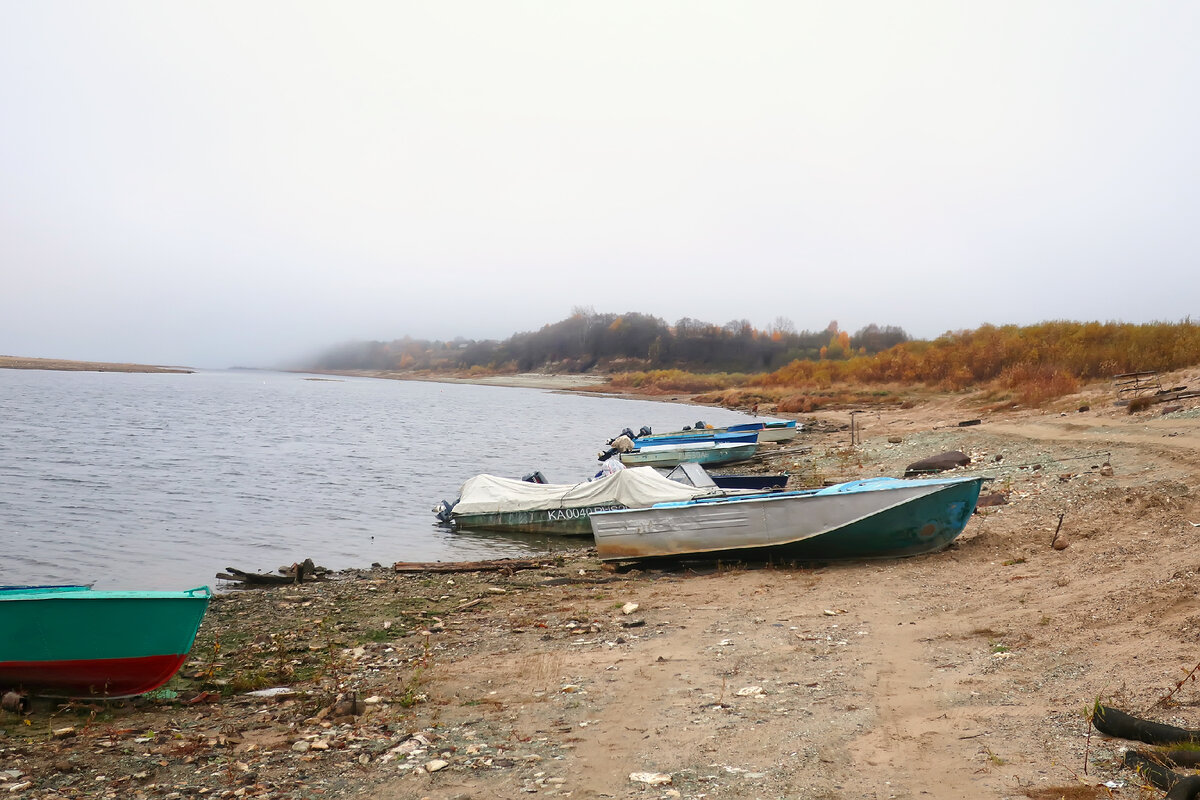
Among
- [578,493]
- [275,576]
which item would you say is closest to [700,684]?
[275,576]

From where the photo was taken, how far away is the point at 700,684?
7535 mm

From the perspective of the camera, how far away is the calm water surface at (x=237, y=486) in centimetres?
1717

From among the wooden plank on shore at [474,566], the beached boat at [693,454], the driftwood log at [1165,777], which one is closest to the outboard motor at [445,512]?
the wooden plank on shore at [474,566]

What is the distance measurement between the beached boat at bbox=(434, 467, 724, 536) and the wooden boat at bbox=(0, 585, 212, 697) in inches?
417

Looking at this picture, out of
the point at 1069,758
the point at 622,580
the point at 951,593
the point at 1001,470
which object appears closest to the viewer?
the point at 1069,758

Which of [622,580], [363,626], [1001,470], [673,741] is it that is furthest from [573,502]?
[673,741]

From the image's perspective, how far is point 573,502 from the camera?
1931cm

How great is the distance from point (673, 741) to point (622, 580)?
7579mm

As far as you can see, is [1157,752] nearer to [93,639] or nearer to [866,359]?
[93,639]

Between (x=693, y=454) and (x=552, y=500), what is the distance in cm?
1549

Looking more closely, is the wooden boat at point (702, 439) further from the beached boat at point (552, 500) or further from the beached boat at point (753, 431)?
the beached boat at point (552, 500)

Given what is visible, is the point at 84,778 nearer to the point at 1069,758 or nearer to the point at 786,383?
the point at 1069,758

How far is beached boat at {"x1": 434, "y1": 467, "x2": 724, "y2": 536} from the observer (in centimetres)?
1770

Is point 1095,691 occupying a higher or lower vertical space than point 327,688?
higher
